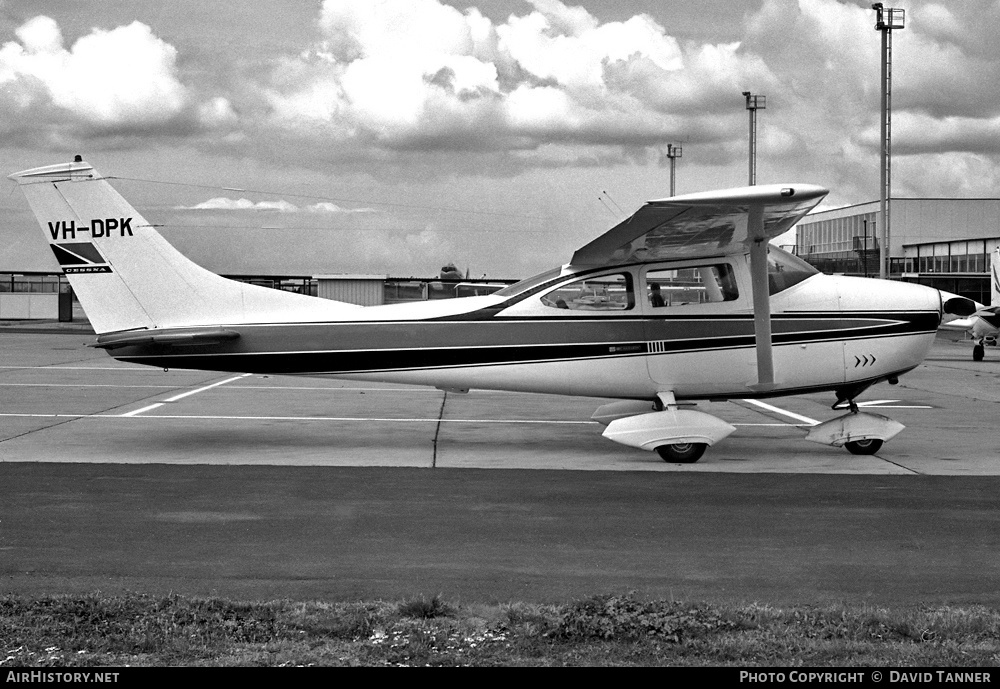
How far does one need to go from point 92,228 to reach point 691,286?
6.17m

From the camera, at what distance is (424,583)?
6.02 m

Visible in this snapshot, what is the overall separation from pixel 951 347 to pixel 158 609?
37.0m

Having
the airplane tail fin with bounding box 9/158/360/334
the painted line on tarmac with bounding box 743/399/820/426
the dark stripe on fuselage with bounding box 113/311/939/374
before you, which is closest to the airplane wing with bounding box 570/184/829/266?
the dark stripe on fuselage with bounding box 113/311/939/374

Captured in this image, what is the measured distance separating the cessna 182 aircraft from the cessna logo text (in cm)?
1

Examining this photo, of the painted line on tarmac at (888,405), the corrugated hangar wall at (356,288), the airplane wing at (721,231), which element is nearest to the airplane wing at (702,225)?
the airplane wing at (721,231)

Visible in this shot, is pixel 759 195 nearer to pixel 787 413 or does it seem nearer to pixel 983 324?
pixel 787 413

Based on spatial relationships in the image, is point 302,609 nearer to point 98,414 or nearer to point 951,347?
point 98,414

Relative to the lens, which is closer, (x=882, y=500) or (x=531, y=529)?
(x=531, y=529)

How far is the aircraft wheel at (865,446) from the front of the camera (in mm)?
11305

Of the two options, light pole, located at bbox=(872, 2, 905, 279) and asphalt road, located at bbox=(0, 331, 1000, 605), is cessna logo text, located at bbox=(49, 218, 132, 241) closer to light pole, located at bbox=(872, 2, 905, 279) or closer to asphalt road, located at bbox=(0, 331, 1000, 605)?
asphalt road, located at bbox=(0, 331, 1000, 605)

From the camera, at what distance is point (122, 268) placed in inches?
431

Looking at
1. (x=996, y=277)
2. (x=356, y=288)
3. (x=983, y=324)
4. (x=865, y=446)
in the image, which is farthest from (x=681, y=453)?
(x=356, y=288)

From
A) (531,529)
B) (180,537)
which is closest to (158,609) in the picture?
(180,537)

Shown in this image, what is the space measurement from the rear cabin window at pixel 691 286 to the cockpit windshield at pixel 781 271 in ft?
1.41
